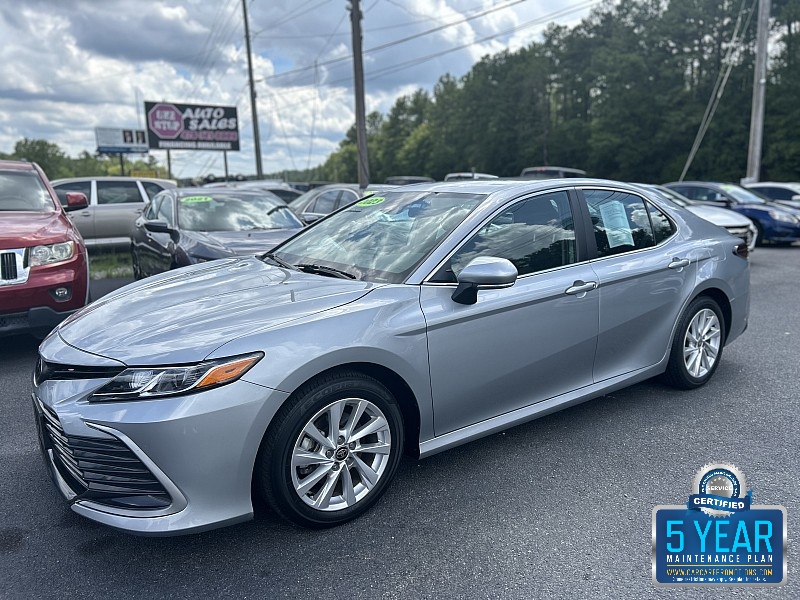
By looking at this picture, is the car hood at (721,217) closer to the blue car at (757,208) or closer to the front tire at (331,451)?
the blue car at (757,208)

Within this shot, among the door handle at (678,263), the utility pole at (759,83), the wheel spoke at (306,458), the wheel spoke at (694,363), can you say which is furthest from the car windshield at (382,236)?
the utility pole at (759,83)

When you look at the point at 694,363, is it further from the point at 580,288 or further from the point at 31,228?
the point at 31,228

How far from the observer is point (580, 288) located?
3.52 metres

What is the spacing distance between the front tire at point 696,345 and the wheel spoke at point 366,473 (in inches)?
96.6

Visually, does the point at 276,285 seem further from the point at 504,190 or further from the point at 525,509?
the point at 525,509

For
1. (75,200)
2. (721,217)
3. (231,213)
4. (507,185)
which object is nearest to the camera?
(507,185)

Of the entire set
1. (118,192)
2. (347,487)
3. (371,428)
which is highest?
(118,192)

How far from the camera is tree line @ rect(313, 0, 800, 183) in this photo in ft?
120

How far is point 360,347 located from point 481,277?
0.67 metres

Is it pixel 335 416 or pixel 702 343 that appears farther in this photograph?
pixel 702 343

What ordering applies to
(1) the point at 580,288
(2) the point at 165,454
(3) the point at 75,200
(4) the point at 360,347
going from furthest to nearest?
1. (3) the point at 75,200
2. (1) the point at 580,288
3. (4) the point at 360,347
4. (2) the point at 165,454

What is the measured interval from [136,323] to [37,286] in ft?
9.40

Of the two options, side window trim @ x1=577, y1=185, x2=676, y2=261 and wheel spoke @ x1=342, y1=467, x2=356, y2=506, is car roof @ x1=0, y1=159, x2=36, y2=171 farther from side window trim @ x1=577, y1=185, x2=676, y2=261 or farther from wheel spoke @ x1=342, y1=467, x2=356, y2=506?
side window trim @ x1=577, y1=185, x2=676, y2=261

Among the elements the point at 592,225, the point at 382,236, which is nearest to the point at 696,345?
the point at 592,225
